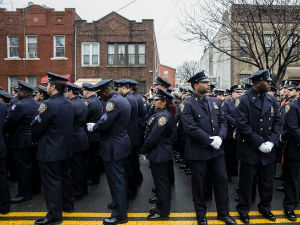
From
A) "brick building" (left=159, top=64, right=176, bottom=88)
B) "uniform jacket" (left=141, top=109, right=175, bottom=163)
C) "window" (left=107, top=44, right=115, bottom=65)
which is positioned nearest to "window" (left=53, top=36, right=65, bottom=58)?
"window" (left=107, top=44, right=115, bottom=65)

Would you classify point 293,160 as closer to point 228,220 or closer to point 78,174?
point 228,220

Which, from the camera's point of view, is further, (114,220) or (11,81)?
(11,81)

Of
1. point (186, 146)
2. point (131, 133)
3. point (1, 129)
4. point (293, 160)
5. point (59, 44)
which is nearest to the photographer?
point (186, 146)

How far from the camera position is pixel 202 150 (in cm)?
449

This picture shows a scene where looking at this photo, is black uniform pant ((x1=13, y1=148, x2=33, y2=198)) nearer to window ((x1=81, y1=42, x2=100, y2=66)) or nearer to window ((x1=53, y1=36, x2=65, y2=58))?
window ((x1=81, y1=42, x2=100, y2=66))

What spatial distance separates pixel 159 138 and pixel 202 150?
0.70 meters

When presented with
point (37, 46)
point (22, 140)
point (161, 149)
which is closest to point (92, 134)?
point (22, 140)

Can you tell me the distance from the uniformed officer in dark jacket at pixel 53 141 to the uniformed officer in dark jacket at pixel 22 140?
1.17m

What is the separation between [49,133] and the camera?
14.9 feet

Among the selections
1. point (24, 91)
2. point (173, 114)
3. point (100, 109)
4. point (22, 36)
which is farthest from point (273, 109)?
point (22, 36)

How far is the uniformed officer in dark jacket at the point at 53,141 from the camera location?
4438 mm

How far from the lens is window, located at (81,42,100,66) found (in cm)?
2438

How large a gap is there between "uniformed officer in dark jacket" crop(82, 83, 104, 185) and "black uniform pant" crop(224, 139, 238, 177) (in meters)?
3.10

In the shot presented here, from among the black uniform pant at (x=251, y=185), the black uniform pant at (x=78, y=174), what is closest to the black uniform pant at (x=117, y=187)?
the black uniform pant at (x=78, y=174)
